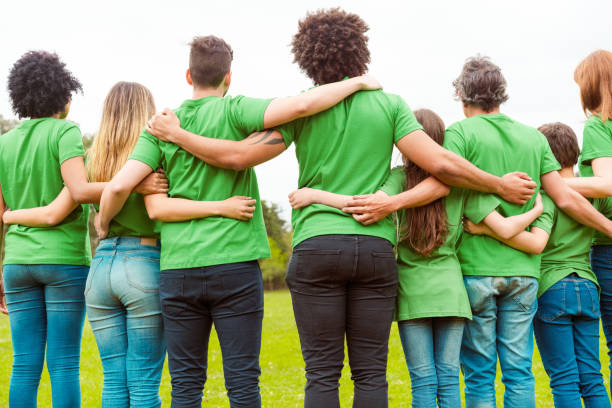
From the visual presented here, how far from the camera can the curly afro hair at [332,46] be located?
349 cm

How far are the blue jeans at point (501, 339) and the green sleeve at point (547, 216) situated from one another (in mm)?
343

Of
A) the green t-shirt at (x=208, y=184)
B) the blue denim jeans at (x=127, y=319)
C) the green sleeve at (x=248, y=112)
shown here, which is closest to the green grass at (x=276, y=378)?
the blue denim jeans at (x=127, y=319)

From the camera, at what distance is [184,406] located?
136 inches

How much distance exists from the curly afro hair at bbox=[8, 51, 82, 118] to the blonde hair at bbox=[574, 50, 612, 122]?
3.64m

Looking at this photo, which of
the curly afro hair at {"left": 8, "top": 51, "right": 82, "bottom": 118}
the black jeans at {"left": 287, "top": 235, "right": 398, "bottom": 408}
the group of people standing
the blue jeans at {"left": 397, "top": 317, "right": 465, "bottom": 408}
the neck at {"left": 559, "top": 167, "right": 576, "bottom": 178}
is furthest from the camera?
the neck at {"left": 559, "top": 167, "right": 576, "bottom": 178}

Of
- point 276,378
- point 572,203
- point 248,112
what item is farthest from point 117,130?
point 276,378

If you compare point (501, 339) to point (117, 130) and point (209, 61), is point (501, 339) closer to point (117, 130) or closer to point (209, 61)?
point (209, 61)

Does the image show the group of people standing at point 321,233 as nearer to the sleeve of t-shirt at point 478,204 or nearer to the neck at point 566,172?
the sleeve of t-shirt at point 478,204

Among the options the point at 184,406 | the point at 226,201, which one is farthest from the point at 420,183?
the point at 184,406

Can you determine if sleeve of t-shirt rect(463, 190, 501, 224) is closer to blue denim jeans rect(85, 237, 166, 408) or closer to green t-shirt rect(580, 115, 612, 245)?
green t-shirt rect(580, 115, 612, 245)

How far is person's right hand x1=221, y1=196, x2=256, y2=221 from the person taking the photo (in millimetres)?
3451

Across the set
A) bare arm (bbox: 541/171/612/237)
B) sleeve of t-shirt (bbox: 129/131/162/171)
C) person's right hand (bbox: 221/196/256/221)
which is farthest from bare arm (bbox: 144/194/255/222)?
bare arm (bbox: 541/171/612/237)

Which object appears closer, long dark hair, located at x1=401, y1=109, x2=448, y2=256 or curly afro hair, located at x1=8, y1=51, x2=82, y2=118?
long dark hair, located at x1=401, y1=109, x2=448, y2=256

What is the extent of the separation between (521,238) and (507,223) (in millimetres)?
148
